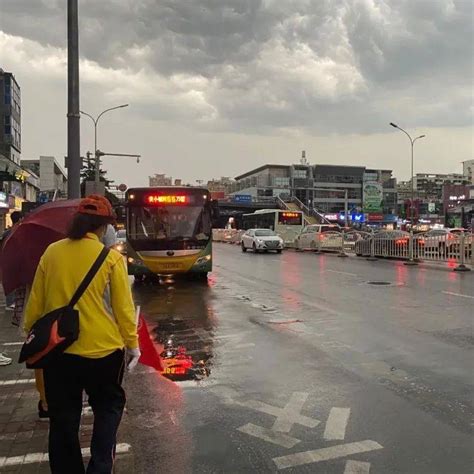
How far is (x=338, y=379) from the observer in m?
6.11

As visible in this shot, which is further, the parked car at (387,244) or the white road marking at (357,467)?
the parked car at (387,244)

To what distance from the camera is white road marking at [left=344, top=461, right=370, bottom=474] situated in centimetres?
381

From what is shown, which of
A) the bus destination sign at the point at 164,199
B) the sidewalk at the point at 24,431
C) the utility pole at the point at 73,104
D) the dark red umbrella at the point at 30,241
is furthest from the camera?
the bus destination sign at the point at 164,199

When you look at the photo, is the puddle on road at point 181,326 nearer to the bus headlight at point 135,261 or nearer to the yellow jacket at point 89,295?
the bus headlight at point 135,261

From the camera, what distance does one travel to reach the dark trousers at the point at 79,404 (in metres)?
3.14

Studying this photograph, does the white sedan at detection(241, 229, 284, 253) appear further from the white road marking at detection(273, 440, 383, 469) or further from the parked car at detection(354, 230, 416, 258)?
the white road marking at detection(273, 440, 383, 469)

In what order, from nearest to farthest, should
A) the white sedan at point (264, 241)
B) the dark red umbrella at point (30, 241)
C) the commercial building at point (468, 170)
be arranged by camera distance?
1. the dark red umbrella at point (30, 241)
2. the white sedan at point (264, 241)
3. the commercial building at point (468, 170)

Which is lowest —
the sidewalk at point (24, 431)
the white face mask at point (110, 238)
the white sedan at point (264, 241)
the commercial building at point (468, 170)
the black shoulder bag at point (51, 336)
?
the sidewalk at point (24, 431)

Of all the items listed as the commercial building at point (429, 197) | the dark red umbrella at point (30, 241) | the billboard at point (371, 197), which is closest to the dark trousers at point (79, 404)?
the dark red umbrella at point (30, 241)

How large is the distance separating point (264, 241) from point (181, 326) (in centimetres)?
2451

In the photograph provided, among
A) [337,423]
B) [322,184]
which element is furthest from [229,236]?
[322,184]

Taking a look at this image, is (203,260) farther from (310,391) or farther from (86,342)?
(86,342)

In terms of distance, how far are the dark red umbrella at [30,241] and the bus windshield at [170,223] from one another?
1167cm

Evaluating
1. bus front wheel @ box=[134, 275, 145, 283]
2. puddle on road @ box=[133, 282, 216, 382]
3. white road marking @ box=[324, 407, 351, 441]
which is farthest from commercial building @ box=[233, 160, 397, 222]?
white road marking @ box=[324, 407, 351, 441]
